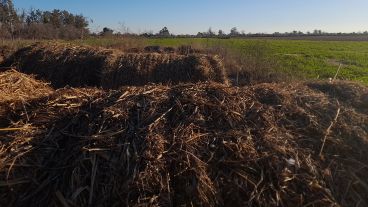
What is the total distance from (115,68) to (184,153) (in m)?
8.43

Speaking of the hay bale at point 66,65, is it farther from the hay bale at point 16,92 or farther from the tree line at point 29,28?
the tree line at point 29,28

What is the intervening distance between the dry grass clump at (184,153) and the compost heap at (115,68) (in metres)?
6.69

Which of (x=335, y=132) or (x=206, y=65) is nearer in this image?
(x=335, y=132)

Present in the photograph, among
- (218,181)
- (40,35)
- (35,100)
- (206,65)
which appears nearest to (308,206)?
(218,181)

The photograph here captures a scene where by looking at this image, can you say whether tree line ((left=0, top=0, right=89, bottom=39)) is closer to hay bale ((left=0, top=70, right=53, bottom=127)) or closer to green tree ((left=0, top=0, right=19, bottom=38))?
green tree ((left=0, top=0, right=19, bottom=38))

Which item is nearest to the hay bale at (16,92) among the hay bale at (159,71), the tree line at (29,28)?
the hay bale at (159,71)

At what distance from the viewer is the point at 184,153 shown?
144 inches

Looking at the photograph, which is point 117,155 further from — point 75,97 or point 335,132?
point 335,132

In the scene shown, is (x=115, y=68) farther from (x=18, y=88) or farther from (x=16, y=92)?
(x=16, y=92)

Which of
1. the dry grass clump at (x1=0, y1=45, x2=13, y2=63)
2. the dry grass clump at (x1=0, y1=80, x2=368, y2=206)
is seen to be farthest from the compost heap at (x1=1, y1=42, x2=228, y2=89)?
the dry grass clump at (x1=0, y1=80, x2=368, y2=206)

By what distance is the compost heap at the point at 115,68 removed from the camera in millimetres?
11695

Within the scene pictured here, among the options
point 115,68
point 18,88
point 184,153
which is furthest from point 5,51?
point 184,153

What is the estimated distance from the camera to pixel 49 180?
11.8 ft

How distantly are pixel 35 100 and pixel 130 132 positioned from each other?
1399 mm
